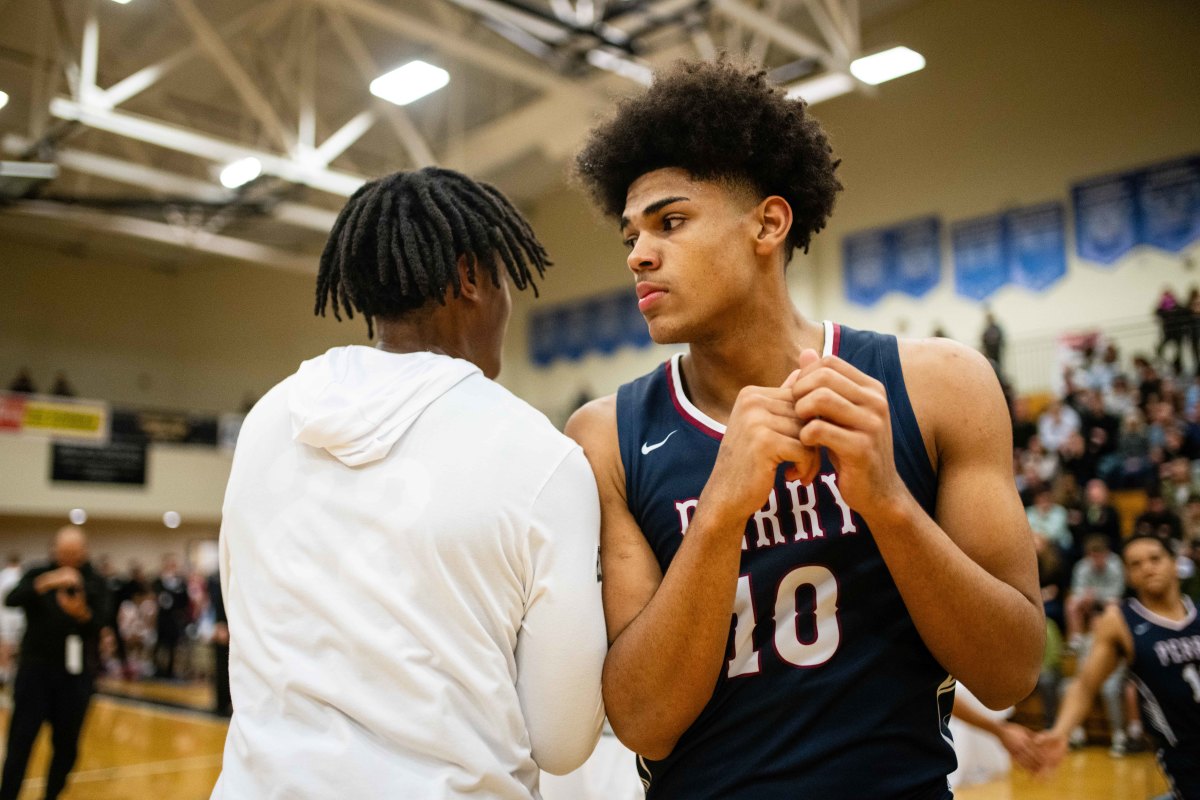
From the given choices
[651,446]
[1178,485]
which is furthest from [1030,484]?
[651,446]

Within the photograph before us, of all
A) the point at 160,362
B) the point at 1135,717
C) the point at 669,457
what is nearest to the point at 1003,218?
the point at 1135,717

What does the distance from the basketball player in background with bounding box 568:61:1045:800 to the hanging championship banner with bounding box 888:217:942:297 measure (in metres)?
14.7

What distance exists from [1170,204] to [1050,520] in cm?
548

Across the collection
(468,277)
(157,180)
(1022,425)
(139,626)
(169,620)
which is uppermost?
(157,180)

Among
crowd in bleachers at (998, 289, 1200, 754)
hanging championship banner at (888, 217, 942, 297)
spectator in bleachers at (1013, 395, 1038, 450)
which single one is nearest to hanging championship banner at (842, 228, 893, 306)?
hanging championship banner at (888, 217, 942, 297)

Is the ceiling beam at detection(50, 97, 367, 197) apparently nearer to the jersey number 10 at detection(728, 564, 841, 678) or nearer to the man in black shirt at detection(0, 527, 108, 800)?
the man in black shirt at detection(0, 527, 108, 800)

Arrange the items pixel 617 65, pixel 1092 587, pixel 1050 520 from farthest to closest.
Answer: pixel 617 65, pixel 1050 520, pixel 1092 587

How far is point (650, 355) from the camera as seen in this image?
757 inches

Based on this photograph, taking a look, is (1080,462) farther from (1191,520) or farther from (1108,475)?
(1191,520)

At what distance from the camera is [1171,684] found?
15.1 ft

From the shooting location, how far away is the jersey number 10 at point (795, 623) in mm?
1823

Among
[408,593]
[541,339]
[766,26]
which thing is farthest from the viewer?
[541,339]

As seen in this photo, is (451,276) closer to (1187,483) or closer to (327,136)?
(1187,483)

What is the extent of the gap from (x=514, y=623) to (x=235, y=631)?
1.64 ft
